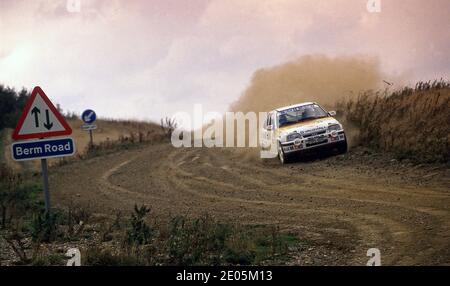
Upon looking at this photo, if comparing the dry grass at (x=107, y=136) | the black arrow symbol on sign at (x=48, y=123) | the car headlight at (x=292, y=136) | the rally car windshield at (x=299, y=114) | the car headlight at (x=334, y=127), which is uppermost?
the black arrow symbol on sign at (x=48, y=123)

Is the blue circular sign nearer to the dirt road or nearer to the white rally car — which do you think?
the dirt road

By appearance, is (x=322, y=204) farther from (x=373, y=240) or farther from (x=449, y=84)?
(x=449, y=84)

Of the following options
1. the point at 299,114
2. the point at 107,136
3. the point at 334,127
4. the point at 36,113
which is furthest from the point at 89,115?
the point at 36,113

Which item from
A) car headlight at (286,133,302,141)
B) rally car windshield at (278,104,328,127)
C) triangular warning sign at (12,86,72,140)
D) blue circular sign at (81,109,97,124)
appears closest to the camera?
triangular warning sign at (12,86,72,140)

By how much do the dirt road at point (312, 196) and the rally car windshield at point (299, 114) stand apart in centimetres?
140

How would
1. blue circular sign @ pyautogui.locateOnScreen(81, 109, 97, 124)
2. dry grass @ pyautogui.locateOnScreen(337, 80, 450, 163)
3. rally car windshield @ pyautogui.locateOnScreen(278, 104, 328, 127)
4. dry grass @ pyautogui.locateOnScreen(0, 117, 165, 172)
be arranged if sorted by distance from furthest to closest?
dry grass @ pyautogui.locateOnScreen(0, 117, 165, 172) < blue circular sign @ pyautogui.locateOnScreen(81, 109, 97, 124) < rally car windshield @ pyautogui.locateOnScreen(278, 104, 328, 127) < dry grass @ pyautogui.locateOnScreen(337, 80, 450, 163)

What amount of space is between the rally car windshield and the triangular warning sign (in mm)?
10451

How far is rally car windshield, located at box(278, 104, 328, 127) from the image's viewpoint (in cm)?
2011

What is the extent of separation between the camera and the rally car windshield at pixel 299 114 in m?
20.1

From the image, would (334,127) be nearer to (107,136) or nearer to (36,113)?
(36,113)

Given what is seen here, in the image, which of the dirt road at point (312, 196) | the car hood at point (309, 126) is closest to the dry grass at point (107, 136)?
the dirt road at point (312, 196)

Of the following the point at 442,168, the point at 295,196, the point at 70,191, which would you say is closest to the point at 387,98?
the point at 442,168

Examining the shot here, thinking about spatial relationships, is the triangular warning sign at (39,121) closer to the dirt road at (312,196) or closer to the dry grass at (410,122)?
the dirt road at (312,196)

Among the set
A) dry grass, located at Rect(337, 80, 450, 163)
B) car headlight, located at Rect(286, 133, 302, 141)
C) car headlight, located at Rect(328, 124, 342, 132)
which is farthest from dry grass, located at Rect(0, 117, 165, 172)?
dry grass, located at Rect(337, 80, 450, 163)
